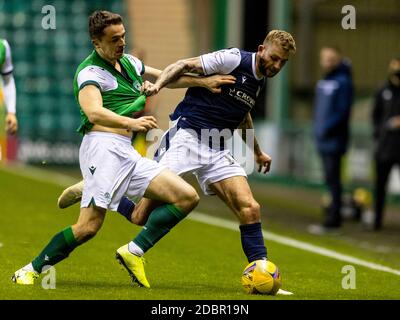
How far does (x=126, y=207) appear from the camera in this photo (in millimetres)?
9852

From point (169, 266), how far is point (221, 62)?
98.7 inches

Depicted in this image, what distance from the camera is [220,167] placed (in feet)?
31.7

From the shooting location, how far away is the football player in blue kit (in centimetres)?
937

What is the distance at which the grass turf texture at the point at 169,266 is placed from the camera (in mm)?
9164

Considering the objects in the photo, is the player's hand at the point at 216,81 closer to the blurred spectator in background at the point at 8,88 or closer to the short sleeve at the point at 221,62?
the short sleeve at the point at 221,62

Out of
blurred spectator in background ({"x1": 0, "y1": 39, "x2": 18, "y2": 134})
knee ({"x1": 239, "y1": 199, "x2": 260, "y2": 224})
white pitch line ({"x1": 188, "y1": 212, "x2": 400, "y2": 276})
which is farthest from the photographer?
white pitch line ({"x1": 188, "y1": 212, "x2": 400, "y2": 276})

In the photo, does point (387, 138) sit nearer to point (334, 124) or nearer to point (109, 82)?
point (334, 124)

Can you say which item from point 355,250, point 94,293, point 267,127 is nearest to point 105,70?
point 94,293

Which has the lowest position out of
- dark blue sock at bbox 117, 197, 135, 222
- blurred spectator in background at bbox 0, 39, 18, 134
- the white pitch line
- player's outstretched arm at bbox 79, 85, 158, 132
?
the white pitch line

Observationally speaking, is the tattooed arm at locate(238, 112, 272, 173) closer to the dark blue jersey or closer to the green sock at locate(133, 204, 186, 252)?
the dark blue jersey

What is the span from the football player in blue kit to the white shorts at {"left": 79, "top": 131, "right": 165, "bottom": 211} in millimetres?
322

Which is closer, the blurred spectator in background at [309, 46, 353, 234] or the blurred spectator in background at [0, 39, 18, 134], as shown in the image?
the blurred spectator in background at [0, 39, 18, 134]

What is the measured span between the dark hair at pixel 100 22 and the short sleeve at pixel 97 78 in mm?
255

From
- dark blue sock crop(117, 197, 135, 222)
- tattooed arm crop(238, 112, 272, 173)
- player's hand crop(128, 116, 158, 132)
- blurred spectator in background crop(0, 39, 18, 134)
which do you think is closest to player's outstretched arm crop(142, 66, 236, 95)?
tattooed arm crop(238, 112, 272, 173)
